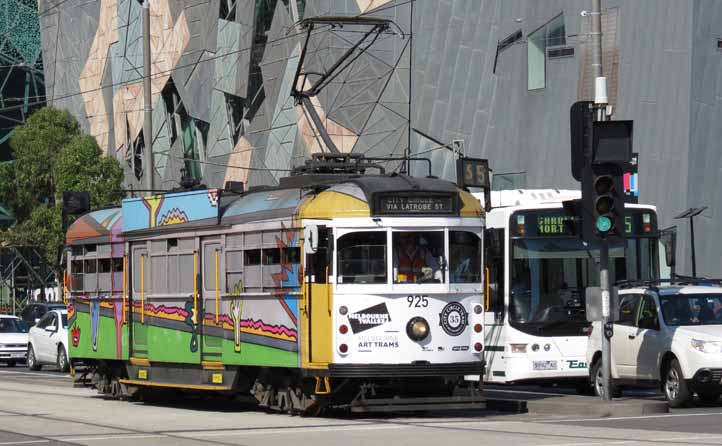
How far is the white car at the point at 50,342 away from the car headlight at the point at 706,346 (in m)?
20.2

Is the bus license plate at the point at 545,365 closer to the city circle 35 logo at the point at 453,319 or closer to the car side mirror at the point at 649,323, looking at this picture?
the car side mirror at the point at 649,323

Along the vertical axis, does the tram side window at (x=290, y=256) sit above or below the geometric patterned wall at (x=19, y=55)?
below

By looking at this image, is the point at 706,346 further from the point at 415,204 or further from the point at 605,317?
the point at 415,204

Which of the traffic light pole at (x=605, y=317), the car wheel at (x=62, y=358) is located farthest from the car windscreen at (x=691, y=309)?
the car wheel at (x=62, y=358)

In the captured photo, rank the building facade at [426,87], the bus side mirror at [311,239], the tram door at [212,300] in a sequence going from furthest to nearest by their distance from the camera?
1. the building facade at [426,87]
2. the tram door at [212,300]
3. the bus side mirror at [311,239]

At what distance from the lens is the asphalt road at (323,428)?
50.5 ft

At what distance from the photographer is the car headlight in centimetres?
2027

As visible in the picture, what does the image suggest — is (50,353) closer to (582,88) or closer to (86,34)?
(582,88)

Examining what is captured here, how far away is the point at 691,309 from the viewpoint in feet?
69.9

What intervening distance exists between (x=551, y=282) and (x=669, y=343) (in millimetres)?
2334

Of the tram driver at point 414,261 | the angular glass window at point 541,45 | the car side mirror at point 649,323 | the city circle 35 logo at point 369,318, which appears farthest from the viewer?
the angular glass window at point 541,45

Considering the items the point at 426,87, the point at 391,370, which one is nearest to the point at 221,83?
the point at 426,87

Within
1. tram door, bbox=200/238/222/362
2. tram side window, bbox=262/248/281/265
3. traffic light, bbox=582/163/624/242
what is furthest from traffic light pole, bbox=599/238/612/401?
tram door, bbox=200/238/222/362

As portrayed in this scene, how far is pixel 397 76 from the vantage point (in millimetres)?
49125
